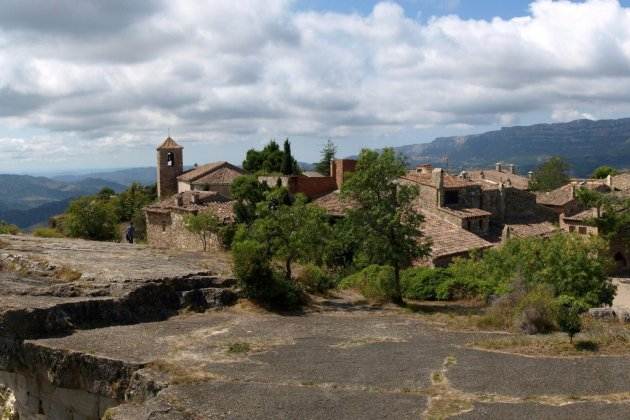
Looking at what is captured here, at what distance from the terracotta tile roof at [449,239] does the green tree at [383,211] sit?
11405mm

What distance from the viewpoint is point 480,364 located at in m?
10.6

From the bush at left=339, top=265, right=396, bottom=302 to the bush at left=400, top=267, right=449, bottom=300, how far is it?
2.24 m

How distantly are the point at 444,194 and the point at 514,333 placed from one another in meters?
25.6

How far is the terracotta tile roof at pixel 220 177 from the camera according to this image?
49.5m

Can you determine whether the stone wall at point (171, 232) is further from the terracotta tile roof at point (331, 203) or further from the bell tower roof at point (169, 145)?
the bell tower roof at point (169, 145)

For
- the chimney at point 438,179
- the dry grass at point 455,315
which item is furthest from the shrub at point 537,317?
the chimney at point 438,179

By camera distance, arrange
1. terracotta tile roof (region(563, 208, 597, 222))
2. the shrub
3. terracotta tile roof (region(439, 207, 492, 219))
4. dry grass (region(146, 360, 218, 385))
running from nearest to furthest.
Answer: dry grass (region(146, 360, 218, 385)), the shrub, terracotta tile roof (region(439, 207, 492, 219)), terracotta tile roof (region(563, 208, 597, 222))

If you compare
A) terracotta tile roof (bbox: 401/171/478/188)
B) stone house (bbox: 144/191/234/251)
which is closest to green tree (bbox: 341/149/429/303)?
stone house (bbox: 144/191/234/251)

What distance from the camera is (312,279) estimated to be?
1842cm

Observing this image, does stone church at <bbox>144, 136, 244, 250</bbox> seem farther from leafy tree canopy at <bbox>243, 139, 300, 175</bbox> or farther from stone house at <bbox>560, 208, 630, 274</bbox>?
stone house at <bbox>560, 208, 630, 274</bbox>

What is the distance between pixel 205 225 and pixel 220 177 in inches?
775

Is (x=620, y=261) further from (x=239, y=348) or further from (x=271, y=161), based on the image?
(x=239, y=348)

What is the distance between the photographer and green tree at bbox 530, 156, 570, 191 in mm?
86312

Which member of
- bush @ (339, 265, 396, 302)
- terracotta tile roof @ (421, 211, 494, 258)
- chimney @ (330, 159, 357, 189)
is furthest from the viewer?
chimney @ (330, 159, 357, 189)
